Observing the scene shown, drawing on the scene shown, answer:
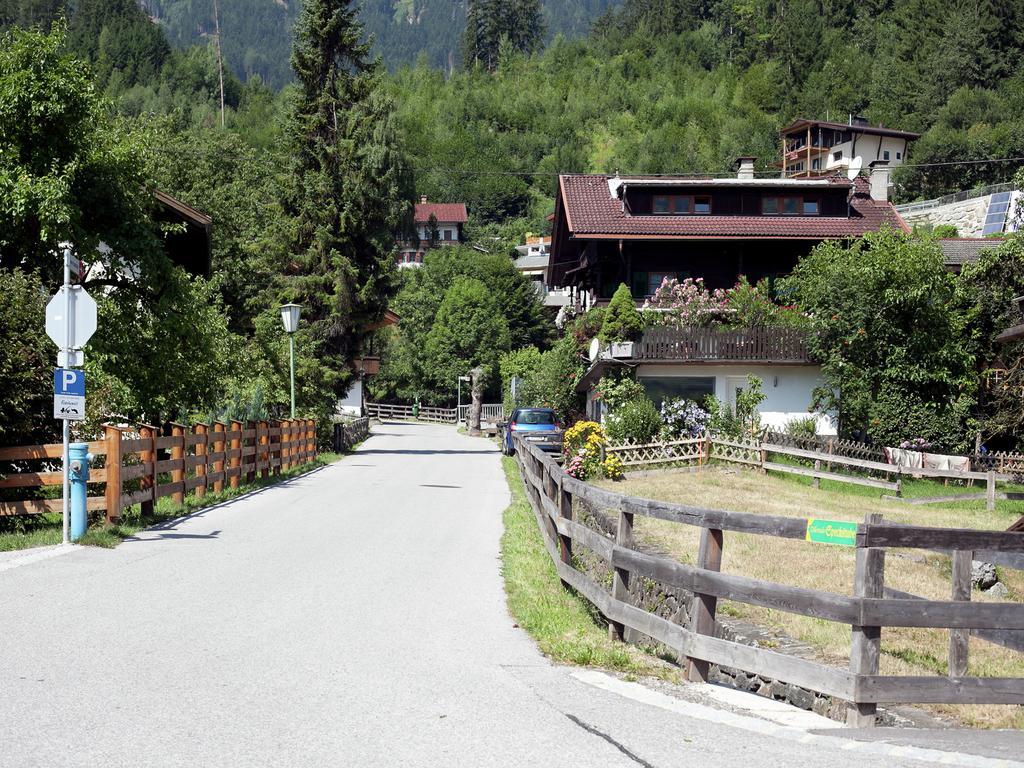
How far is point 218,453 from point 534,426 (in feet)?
60.7

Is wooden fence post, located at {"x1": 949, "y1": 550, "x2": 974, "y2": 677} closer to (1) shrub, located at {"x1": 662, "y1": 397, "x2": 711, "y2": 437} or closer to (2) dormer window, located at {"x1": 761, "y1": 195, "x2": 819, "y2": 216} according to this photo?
(1) shrub, located at {"x1": 662, "y1": 397, "x2": 711, "y2": 437}

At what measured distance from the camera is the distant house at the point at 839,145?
3863 inches

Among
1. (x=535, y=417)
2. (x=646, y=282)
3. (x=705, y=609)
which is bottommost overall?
(x=705, y=609)

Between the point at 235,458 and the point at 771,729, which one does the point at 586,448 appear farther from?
the point at 771,729

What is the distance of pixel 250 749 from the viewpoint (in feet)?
17.8

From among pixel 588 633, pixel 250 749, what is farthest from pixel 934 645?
pixel 250 749

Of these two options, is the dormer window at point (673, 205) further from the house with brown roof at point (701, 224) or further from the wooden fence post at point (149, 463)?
the wooden fence post at point (149, 463)

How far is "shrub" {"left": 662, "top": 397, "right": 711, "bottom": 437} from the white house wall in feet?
4.15

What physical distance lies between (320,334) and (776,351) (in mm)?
17919

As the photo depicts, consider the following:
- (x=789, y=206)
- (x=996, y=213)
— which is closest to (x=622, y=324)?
(x=789, y=206)

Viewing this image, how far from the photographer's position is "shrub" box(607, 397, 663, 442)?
103 ft

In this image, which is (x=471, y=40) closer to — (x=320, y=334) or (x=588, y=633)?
(x=320, y=334)

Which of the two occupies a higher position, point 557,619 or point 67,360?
point 67,360

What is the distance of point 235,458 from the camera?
2166 centimetres
